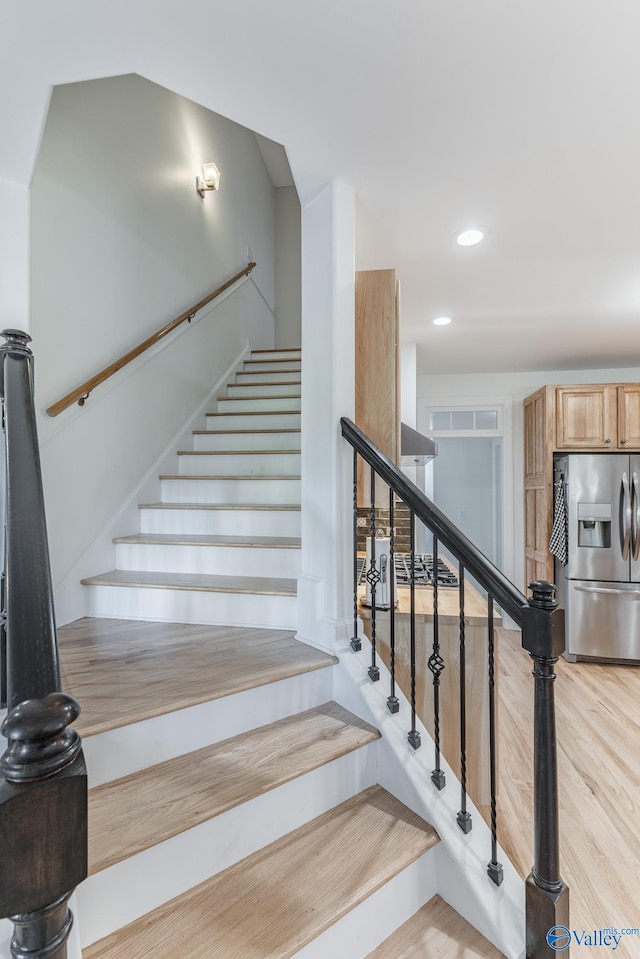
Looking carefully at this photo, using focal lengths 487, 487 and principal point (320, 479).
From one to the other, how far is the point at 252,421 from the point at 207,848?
249 cm

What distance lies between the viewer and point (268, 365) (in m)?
4.24

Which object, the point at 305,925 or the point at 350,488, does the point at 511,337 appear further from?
the point at 305,925

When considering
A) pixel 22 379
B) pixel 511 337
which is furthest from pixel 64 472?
pixel 511 337

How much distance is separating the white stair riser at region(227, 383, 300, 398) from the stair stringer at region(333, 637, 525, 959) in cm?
221

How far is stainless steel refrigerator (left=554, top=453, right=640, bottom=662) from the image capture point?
156 inches

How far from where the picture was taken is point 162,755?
1360 millimetres

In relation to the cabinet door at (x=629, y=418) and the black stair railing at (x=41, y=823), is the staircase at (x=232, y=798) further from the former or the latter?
the cabinet door at (x=629, y=418)

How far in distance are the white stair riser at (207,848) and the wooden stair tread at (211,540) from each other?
0.95 m

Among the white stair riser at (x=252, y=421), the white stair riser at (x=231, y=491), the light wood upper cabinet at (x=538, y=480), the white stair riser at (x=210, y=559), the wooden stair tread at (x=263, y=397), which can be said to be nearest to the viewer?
the white stair riser at (x=210, y=559)

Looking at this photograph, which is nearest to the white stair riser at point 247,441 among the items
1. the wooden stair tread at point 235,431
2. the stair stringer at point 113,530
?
the wooden stair tread at point 235,431

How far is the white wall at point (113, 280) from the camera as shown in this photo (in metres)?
2.02

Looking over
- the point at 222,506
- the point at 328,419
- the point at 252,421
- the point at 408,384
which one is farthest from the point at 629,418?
the point at 222,506

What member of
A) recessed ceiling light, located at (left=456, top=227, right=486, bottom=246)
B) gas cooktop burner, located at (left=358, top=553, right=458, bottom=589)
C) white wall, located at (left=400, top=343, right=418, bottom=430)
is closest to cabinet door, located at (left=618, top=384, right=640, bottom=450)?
white wall, located at (left=400, top=343, right=418, bottom=430)

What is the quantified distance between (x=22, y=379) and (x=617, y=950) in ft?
7.72
